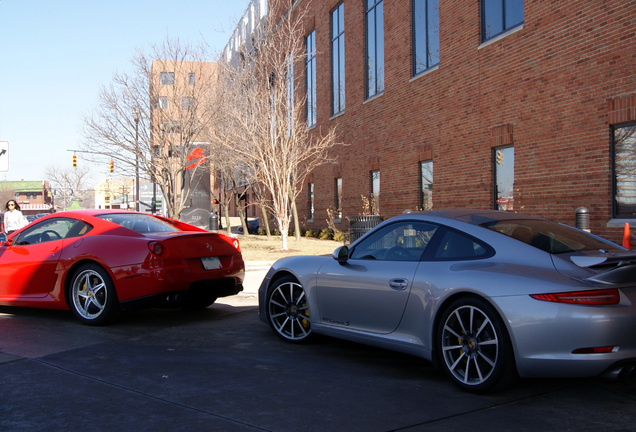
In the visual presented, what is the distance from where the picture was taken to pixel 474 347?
4.41 metres

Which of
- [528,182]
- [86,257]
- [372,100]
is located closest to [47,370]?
[86,257]

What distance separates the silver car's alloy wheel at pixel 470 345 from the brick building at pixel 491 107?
291 inches

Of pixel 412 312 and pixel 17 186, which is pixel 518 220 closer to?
pixel 412 312

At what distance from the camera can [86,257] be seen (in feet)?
23.6

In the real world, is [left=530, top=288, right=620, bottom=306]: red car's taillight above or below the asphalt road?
above

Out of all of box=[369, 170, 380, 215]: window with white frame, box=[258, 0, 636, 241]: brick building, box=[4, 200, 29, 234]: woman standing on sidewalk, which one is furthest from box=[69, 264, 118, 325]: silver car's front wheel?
box=[369, 170, 380, 215]: window with white frame

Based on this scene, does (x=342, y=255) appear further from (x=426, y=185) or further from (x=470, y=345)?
(x=426, y=185)

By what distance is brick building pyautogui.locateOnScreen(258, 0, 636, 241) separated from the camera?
36.0 ft

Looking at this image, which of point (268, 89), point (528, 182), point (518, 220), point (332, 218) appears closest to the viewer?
point (518, 220)

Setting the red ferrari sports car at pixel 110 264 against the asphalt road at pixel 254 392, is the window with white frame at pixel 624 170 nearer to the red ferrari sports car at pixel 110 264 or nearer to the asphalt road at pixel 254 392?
the asphalt road at pixel 254 392

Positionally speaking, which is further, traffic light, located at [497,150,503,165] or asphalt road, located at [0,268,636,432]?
traffic light, located at [497,150,503,165]

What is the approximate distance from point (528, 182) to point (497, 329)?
9.37 m

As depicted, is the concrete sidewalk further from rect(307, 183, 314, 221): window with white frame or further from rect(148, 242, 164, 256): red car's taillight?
rect(307, 183, 314, 221): window with white frame

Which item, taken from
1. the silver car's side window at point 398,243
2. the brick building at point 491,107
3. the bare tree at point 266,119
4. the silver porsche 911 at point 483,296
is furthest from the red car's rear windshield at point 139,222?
the bare tree at point 266,119
